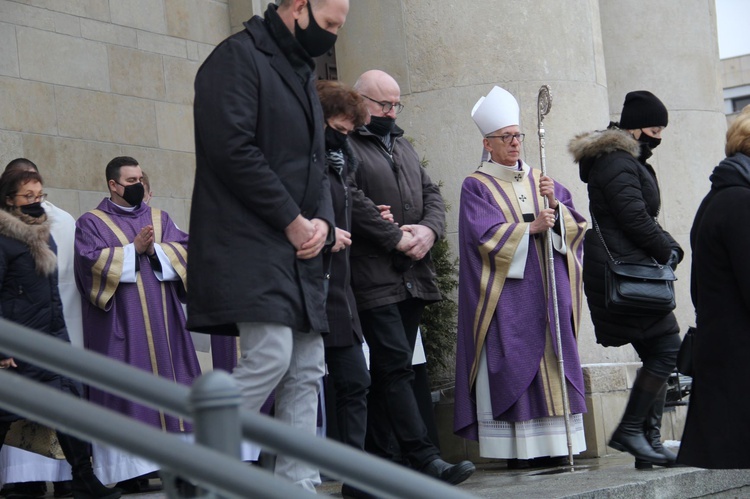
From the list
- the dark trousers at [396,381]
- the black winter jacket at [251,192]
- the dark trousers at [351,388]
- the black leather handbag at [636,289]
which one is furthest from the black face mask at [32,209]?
the black leather handbag at [636,289]

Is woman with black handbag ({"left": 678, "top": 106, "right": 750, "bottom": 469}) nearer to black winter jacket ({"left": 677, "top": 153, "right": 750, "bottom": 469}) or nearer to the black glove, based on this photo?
black winter jacket ({"left": 677, "top": 153, "right": 750, "bottom": 469})

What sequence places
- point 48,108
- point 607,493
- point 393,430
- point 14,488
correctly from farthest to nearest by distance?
point 48,108 < point 14,488 < point 393,430 < point 607,493

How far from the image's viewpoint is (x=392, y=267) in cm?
653

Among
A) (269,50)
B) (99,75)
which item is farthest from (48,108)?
(269,50)

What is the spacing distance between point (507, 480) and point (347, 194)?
183 centimetres

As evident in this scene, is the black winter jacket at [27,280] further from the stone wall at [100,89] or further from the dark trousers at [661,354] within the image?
the dark trousers at [661,354]

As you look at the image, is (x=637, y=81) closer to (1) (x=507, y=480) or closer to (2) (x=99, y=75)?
(2) (x=99, y=75)

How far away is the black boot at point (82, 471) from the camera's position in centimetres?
675

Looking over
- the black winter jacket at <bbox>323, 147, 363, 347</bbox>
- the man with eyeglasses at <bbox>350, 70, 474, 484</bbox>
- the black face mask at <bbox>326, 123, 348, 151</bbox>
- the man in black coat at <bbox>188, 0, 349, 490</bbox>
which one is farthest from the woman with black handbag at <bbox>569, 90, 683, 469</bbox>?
the man in black coat at <bbox>188, 0, 349, 490</bbox>

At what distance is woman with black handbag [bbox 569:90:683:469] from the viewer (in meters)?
6.93

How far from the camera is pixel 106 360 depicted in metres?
2.18

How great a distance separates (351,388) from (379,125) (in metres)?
1.70

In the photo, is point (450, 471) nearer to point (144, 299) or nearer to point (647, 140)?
point (144, 299)

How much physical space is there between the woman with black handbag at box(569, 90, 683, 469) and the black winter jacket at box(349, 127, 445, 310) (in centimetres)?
89
